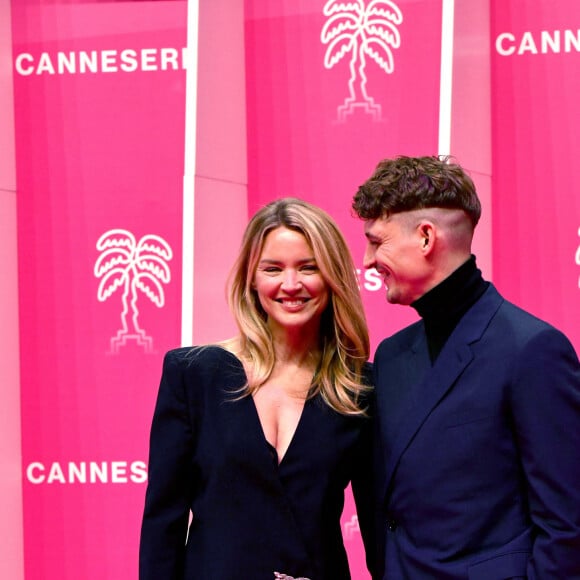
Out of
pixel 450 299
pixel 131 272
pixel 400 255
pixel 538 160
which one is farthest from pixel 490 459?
pixel 131 272

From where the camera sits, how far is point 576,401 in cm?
168

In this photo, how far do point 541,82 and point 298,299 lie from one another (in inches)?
57.0

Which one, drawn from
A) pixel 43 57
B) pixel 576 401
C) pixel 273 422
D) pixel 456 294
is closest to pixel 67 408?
pixel 43 57

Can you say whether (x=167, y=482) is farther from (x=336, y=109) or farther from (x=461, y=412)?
(x=336, y=109)

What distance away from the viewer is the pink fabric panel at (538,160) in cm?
305

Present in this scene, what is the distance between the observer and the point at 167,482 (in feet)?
6.63

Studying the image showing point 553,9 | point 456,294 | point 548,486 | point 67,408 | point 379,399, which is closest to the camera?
point 548,486

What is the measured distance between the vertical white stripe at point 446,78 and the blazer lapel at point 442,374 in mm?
1300

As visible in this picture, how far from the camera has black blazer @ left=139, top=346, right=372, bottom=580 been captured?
1.97 metres

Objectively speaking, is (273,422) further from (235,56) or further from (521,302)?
(235,56)

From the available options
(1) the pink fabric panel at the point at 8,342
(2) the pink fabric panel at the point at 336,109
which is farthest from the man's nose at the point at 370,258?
(1) the pink fabric panel at the point at 8,342

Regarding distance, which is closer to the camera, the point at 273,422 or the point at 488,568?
the point at 488,568

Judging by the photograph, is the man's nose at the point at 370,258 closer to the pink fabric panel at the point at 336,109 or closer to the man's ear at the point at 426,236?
the man's ear at the point at 426,236

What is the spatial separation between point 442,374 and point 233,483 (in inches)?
19.5
